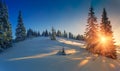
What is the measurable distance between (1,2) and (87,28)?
2636cm

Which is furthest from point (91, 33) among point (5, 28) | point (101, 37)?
point (5, 28)

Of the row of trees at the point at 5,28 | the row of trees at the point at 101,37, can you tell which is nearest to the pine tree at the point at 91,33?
the row of trees at the point at 101,37

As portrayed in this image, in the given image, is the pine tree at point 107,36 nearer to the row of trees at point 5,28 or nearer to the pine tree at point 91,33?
the pine tree at point 91,33

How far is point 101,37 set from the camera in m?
42.9

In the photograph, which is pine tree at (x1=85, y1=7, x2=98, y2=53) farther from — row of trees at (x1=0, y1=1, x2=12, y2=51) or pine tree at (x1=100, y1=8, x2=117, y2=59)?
row of trees at (x1=0, y1=1, x2=12, y2=51)

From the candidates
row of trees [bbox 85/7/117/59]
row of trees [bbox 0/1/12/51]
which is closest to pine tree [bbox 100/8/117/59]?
row of trees [bbox 85/7/117/59]

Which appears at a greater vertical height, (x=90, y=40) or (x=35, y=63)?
(x=90, y=40)

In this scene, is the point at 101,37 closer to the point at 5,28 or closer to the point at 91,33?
the point at 91,33

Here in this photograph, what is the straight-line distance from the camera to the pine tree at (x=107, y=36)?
40609mm

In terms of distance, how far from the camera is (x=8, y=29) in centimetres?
5256

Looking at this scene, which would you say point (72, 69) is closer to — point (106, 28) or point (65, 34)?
point (106, 28)

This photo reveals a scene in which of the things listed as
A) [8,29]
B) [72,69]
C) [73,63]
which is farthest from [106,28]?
[8,29]

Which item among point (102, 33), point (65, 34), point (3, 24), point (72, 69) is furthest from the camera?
point (65, 34)

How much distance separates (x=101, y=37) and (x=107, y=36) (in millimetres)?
1480
